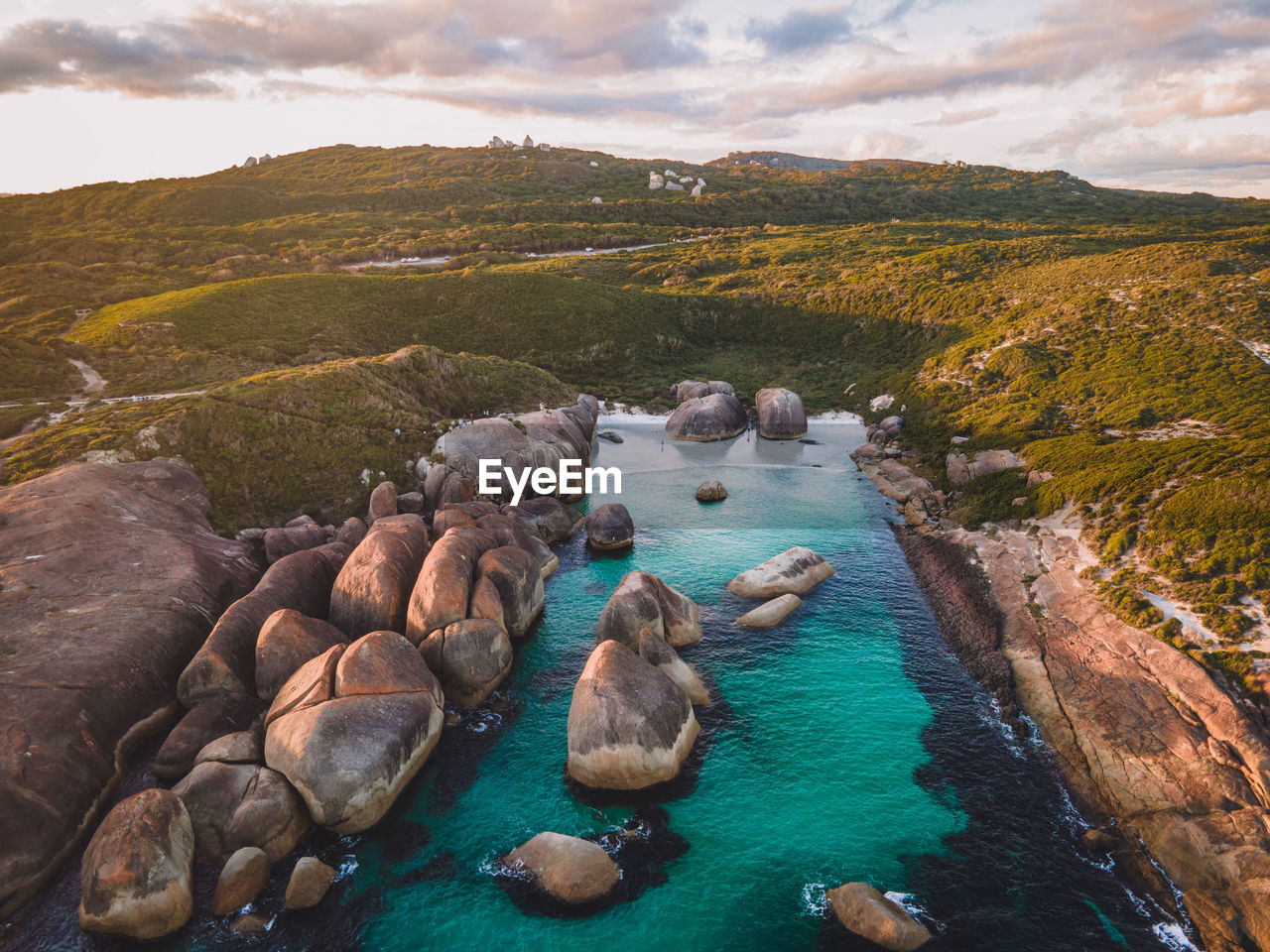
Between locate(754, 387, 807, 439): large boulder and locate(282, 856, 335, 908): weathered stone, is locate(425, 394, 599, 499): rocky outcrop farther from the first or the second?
locate(282, 856, 335, 908): weathered stone

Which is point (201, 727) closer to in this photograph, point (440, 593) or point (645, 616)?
point (440, 593)

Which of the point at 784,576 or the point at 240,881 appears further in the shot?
the point at 784,576

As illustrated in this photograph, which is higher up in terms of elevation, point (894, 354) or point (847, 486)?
point (894, 354)

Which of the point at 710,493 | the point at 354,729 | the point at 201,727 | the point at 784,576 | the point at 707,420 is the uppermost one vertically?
the point at 354,729

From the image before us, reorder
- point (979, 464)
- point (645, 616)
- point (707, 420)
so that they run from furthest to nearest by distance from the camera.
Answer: point (707, 420) < point (979, 464) < point (645, 616)

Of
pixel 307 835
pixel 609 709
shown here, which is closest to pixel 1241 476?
pixel 609 709

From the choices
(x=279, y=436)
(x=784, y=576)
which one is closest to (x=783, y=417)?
(x=784, y=576)

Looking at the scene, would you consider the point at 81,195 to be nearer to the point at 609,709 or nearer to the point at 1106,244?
the point at 609,709
